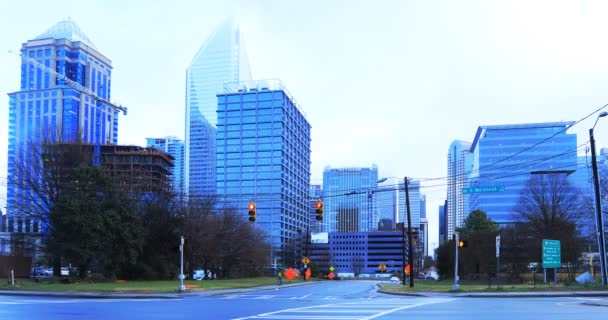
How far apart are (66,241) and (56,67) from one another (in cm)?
11790

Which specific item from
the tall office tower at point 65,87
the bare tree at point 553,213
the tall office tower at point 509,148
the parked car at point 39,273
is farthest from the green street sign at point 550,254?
the tall office tower at point 509,148

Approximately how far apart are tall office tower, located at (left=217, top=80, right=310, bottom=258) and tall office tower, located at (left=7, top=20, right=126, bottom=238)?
113ft

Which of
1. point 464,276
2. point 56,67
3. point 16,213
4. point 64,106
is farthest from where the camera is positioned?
point 56,67

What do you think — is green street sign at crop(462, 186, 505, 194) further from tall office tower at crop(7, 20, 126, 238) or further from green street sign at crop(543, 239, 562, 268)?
tall office tower at crop(7, 20, 126, 238)

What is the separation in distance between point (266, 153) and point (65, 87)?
60781 mm

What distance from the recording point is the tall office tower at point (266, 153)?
167375mm

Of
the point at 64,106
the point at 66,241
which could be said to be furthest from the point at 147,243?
the point at 64,106

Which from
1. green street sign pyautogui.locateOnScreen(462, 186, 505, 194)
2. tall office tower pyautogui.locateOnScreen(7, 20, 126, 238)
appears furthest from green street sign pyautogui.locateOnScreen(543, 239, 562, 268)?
tall office tower pyautogui.locateOnScreen(7, 20, 126, 238)

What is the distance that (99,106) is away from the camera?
153m

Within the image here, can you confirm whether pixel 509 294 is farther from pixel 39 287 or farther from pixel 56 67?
pixel 56 67

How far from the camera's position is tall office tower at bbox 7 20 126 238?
124300mm

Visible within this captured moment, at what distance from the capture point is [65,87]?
13088cm

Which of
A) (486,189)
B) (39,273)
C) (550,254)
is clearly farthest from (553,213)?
(39,273)

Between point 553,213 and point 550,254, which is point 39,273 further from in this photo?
point 553,213
